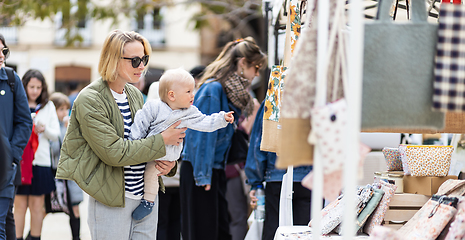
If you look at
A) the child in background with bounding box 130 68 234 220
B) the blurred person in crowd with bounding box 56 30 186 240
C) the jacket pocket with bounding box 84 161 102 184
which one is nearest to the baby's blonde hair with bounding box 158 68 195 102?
the child in background with bounding box 130 68 234 220

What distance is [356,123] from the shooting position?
5.26ft

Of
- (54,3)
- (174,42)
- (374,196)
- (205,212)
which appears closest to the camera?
(374,196)

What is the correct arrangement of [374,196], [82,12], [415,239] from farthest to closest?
[82,12] < [374,196] < [415,239]

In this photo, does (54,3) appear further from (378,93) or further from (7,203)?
(378,93)

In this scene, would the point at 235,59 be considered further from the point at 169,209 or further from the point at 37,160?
the point at 37,160

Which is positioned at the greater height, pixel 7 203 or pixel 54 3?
pixel 54 3

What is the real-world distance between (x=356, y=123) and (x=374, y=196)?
1.36 m

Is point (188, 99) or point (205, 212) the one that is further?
point (205, 212)

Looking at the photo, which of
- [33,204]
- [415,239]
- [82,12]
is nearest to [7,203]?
[33,204]

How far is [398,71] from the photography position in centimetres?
171

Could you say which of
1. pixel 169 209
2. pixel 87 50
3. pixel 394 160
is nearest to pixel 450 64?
pixel 394 160

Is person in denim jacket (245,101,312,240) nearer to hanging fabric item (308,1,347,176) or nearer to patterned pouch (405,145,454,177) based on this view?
patterned pouch (405,145,454,177)

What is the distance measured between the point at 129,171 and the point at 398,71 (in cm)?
168

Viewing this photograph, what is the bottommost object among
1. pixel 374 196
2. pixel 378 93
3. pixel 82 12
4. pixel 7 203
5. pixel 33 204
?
pixel 33 204
